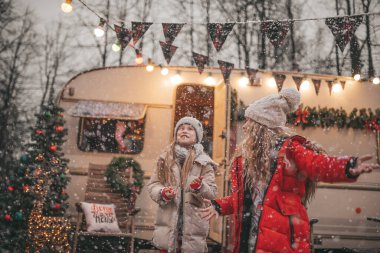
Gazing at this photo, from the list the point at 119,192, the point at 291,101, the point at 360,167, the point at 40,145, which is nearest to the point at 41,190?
the point at 40,145

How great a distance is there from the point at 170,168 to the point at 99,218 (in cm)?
311

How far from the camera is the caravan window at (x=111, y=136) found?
7156mm

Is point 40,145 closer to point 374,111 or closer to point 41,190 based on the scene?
point 41,190

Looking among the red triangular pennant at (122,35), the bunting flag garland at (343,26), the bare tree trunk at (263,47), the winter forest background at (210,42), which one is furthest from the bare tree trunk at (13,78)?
the bunting flag garland at (343,26)

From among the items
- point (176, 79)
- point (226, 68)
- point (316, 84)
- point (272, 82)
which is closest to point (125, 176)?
point (176, 79)

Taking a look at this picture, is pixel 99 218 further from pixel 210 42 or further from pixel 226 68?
pixel 210 42

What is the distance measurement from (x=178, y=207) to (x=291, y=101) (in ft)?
4.62

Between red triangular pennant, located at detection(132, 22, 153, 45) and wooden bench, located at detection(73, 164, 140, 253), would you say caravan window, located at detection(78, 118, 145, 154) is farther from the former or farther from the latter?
red triangular pennant, located at detection(132, 22, 153, 45)

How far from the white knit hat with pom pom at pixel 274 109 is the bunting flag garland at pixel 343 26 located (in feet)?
9.25

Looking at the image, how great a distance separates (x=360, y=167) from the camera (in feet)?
5.57

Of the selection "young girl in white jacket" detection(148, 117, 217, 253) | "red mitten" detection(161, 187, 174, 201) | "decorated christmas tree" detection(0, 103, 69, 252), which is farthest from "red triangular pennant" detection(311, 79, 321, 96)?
"red mitten" detection(161, 187, 174, 201)

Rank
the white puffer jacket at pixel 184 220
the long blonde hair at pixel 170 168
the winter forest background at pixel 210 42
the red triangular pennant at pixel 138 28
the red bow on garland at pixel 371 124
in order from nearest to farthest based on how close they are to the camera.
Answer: the white puffer jacket at pixel 184 220, the long blonde hair at pixel 170 168, the red triangular pennant at pixel 138 28, the red bow on garland at pixel 371 124, the winter forest background at pixel 210 42

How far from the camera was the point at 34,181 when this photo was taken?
6.23 metres

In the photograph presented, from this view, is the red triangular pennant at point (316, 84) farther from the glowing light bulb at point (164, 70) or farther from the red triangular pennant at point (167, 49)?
the red triangular pennant at point (167, 49)
